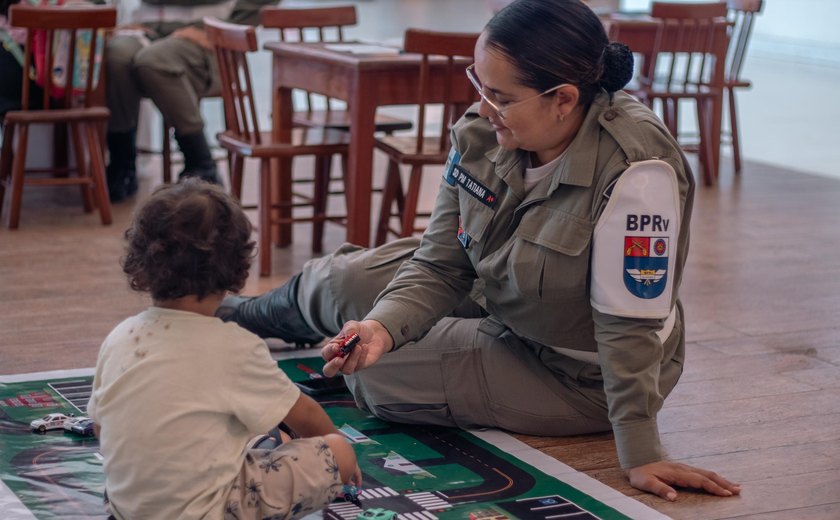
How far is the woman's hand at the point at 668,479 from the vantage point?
76.5 inches

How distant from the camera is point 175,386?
157cm

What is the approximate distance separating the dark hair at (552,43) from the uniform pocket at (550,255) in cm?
23

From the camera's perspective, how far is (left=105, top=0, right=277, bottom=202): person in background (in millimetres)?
4543

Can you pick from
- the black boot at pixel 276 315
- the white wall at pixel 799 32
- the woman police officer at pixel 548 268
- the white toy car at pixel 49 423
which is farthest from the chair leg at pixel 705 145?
the white wall at pixel 799 32

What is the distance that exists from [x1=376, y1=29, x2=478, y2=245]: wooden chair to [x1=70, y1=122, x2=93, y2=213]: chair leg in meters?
1.17

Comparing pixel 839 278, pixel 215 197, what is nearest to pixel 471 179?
pixel 215 197

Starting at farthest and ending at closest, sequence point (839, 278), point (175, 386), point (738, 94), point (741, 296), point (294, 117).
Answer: point (738, 94) < point (294, 117) < point (839, 278) < point (741, 296) < point (175, 386)

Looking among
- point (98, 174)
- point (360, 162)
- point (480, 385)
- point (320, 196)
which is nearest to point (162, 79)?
point (98, 174)

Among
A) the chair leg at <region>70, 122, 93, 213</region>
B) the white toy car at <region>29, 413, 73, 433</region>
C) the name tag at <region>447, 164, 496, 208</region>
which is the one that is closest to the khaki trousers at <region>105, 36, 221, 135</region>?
the chair leg at <region>70, 122, 93, 213</region>

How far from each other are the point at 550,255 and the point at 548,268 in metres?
0.02

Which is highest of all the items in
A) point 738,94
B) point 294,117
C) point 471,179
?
point 471,179

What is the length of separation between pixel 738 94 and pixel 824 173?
400 cm

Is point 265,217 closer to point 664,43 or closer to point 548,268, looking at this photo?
point 548,268

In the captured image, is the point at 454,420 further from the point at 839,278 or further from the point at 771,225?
the point at 771,225
